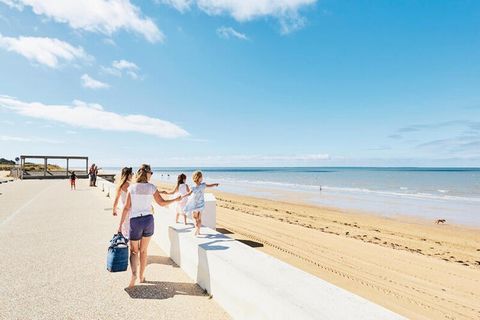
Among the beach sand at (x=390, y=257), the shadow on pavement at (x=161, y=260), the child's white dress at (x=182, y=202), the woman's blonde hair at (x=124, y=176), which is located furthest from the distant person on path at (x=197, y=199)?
the beach sand at (x=390, y=257)

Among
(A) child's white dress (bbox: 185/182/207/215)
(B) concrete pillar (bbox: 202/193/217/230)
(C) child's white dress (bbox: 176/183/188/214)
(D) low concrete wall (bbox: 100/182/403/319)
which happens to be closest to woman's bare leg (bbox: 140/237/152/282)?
(D) low concrete wall (bbox: 100/182/403/319)

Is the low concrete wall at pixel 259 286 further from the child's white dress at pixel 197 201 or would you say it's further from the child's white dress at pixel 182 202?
the child's white dress at pixel 182 202

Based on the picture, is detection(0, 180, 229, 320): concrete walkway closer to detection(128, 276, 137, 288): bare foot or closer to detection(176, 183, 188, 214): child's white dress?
detection(128, 276, 137, 288): bare foot

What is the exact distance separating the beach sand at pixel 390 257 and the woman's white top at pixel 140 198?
11.7 feet

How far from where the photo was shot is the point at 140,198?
4.41 meters

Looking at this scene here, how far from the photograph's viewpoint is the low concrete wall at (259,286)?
99.7 inches

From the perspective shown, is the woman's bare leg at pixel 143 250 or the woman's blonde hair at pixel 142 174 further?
the woman's bare leg at pixel 143 250

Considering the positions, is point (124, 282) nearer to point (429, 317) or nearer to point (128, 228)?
point (128, 228)

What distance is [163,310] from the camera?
12.5 feet

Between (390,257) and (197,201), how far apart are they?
4.95m

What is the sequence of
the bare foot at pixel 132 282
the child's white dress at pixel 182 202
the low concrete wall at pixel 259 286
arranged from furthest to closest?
the child's white dress at pixel 182 202 < the bare foot at pixel 132 282 < the low concrete wall at pixel 259 286

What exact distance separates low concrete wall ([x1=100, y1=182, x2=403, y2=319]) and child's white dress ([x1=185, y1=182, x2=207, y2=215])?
1024mm

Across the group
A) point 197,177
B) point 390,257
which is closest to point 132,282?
point 197,177

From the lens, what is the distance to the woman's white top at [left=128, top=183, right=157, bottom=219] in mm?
4395
